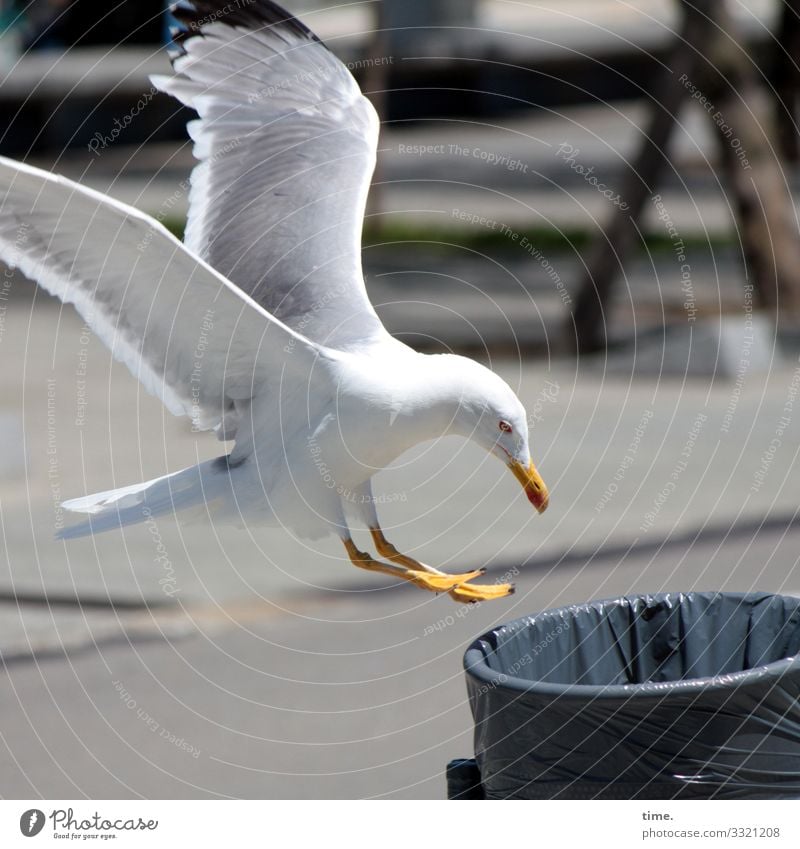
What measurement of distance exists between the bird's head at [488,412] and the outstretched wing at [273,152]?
60 centimetres

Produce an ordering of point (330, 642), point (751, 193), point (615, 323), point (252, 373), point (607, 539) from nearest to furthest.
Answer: point (252, 373), point (330, 642), point (607, 539), point (751, 193), point (615, 323)

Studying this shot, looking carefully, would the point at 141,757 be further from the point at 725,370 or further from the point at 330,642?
the point at 725,370

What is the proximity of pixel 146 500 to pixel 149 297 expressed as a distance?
0.40 meters

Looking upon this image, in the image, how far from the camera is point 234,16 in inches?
129

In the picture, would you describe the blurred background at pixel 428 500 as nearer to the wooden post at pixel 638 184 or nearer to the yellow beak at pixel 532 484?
the wooden post at pixel 638 184

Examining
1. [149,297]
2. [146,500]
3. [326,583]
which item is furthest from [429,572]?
[326,583]

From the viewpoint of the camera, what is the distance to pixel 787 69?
614 inches

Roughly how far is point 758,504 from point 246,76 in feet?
14.8

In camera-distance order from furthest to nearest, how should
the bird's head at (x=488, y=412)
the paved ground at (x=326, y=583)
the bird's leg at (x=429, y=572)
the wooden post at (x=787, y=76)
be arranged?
the wooden post at (x=787, y=76)
the paved ground at (x=326, y=583)
the bird's leg at (x=429, y=572)
the bird's head at (x=488, y=412)

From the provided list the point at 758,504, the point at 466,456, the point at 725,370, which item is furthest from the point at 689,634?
the point at 725,370

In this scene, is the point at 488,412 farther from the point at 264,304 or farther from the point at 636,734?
the point at 264,304

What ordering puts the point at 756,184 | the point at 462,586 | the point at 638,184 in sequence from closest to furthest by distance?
the point at 462,586, the point at 638,184, the point at 756,184

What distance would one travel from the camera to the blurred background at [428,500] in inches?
197

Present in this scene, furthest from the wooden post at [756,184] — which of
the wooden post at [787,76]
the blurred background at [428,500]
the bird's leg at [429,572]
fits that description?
the bird's leg at [429,572]
